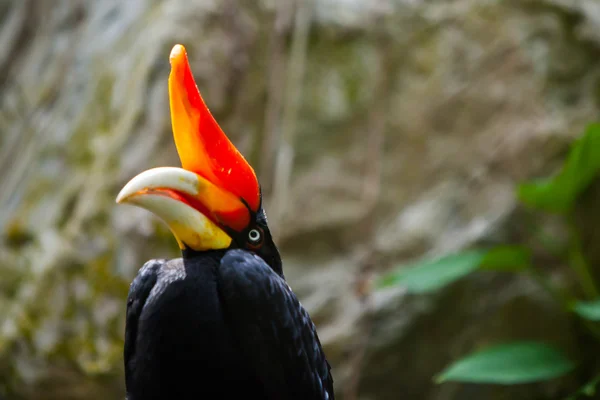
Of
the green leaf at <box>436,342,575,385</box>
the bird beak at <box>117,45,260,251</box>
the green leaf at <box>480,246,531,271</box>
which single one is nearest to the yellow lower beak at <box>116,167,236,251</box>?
the bird beak at <box>117,45,260,251</box>

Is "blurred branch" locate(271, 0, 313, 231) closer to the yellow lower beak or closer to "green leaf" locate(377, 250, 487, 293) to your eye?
"green leaf" locate(377, 250, 487, 293)

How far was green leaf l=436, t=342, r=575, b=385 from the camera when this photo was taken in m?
2.12

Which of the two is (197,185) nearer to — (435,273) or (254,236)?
(254,236)

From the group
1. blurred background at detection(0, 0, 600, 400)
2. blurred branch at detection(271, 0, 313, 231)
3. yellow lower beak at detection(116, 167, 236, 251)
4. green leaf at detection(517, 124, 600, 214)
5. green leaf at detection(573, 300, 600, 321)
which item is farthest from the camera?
blurred branch at detection(271, 0, 313, 231)

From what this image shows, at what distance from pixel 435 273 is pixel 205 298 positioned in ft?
3.71

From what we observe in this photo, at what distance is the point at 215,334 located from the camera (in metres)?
1.26

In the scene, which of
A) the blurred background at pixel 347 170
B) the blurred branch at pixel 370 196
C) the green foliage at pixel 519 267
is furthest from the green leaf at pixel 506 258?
the blurred branch at pixel 370 196

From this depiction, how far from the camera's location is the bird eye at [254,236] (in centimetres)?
146

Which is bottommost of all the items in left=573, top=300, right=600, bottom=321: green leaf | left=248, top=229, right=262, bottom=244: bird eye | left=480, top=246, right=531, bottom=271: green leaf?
left=573, top=300, right=600, bottom=321: green leaf

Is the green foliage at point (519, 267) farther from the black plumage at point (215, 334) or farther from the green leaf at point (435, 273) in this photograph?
the black plumage at point (215, 334)

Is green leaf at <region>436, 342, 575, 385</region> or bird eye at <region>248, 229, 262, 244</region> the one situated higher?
bird eye at <region>248, 229, 262, 244</region>

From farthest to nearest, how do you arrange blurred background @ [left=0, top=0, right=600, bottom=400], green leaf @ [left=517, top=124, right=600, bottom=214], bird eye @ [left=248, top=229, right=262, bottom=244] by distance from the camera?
blurred background @ [left=0, top=0, right=600, bottom=400]
green leaf @ [left=517, top=124, right=600, bottom=214]
bird eye @ [left=248, top=229, right=262, bottom=244]

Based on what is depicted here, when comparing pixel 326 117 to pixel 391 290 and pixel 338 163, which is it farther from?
pixel 391 290

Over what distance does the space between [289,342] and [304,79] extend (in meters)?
1.83
